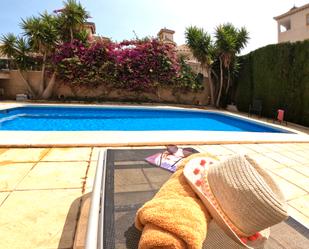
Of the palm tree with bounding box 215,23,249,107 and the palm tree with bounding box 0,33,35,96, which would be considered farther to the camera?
the palm tree with bounding box 215,23,249,107

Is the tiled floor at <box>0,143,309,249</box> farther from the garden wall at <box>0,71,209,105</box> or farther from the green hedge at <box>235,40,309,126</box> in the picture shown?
the garden wall at <box>0,71,209,105</box>

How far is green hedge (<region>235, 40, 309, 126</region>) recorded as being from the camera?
433 inches

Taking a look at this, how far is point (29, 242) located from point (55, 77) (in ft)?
49.6

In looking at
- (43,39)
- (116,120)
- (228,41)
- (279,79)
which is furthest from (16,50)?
(279,79)

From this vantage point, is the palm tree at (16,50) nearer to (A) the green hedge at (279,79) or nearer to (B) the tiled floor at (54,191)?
(B) the tiled floor at (54,191)

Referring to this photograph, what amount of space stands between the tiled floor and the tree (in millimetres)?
12058

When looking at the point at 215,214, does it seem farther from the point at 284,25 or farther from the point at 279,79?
the point at 284,25

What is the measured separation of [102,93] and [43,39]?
485 cm

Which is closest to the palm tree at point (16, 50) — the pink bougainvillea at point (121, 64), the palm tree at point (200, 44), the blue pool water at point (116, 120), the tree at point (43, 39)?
the tree at point (43, 39)

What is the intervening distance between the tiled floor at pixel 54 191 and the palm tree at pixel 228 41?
1148cm

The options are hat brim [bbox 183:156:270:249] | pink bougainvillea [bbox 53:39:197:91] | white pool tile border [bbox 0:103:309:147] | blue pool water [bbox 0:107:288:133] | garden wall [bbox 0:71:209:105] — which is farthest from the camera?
garden wall [bbox 0:71:209:105]

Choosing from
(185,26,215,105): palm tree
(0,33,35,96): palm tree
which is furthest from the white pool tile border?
(0,33,35,96): palm tree

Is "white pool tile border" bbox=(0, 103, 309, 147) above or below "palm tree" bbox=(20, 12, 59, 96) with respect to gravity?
below

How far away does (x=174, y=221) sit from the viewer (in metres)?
1.02
